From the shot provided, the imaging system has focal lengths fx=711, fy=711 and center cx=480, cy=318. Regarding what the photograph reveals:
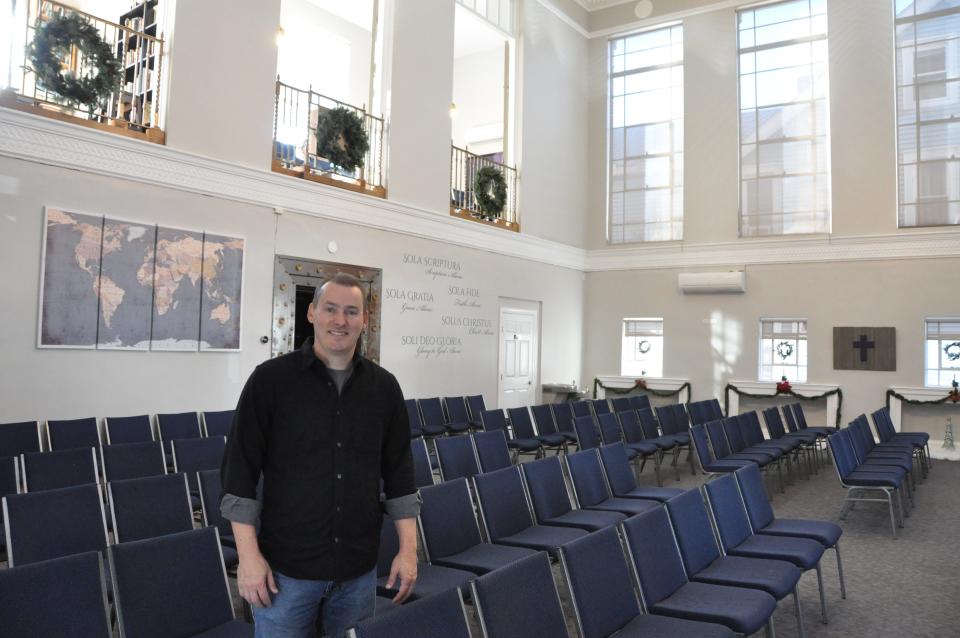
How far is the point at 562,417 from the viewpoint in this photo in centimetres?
908

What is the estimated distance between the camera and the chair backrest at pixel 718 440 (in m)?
7.16

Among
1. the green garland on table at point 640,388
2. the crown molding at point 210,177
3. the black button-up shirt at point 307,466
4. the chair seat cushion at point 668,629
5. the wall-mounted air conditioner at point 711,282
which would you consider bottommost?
the chair seat cushion at point 668,629

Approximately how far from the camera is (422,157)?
10.6m

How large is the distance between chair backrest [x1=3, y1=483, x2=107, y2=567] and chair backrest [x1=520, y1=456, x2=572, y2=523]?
92.6 inches

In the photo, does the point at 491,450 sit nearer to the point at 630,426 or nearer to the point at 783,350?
the point at 630,426

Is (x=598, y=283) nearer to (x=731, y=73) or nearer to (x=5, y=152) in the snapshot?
(x=731, y=73)

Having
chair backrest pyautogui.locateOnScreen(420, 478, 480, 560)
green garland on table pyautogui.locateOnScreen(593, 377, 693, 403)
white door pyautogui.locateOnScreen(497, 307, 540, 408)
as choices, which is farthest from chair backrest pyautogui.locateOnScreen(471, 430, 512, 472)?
green garland on table pyautogui.locateOnScreen(593, 377, 693, 403)

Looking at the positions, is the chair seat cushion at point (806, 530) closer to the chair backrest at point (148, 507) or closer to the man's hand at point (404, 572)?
the man's hand at point (404, 572)

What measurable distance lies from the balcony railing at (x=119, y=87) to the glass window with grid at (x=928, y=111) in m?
11.4

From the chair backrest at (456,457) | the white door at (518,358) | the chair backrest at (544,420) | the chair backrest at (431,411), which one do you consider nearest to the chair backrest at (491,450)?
the chair backrest at (456,457)

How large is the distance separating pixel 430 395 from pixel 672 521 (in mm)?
7368

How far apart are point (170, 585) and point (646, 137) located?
13322 mm

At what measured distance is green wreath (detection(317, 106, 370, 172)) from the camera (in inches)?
364

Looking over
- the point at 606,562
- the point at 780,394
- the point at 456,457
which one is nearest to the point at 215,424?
the point at 456,457
